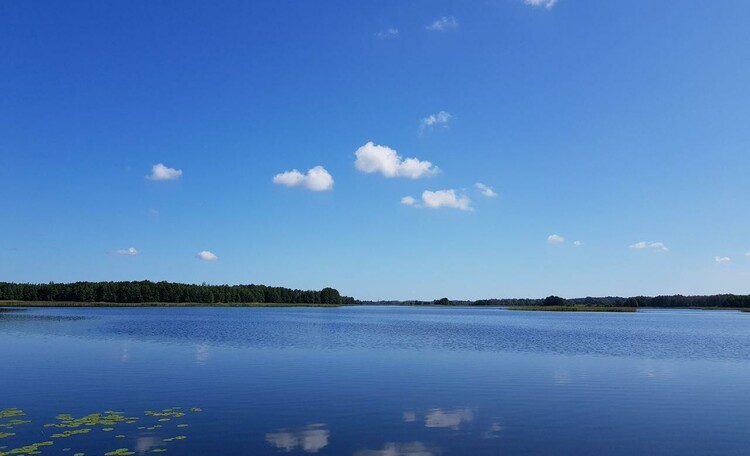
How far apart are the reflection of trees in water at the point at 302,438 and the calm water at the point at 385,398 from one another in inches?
2.6

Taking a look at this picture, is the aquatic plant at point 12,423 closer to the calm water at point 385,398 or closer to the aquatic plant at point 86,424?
the aquatic plant at point 86,424

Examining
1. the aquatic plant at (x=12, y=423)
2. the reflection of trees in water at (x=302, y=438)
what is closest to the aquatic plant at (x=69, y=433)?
the aquatic plant at (x=12, y=423)

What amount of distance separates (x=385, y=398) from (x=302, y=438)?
8.66 m

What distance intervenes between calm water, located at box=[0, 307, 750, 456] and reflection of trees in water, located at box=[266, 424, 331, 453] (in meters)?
0.07

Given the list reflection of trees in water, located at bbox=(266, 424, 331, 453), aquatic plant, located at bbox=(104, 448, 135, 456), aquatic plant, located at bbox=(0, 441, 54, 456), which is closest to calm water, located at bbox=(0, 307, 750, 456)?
reflection of trees in water, located at bbox=(266, 424, 331, 453)

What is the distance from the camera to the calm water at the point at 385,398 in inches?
741

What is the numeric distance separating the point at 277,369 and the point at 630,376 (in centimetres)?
2346

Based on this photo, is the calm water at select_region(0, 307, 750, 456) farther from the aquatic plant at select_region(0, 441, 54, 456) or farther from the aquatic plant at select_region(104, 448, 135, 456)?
the aquatic plant at select_region(104, 448, 135, 456)

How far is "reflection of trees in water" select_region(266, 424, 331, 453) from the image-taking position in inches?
707

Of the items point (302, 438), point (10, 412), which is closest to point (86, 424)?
point (10, 412)

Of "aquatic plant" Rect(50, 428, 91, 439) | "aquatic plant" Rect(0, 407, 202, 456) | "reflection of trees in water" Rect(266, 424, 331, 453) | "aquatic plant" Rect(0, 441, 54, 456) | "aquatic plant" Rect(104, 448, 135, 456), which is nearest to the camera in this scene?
"aquatic plant" Rect(0, 441, 54, 456)

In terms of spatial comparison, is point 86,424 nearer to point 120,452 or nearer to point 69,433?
point 69,433

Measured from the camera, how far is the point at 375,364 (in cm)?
3969

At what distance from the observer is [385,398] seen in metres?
27.2
